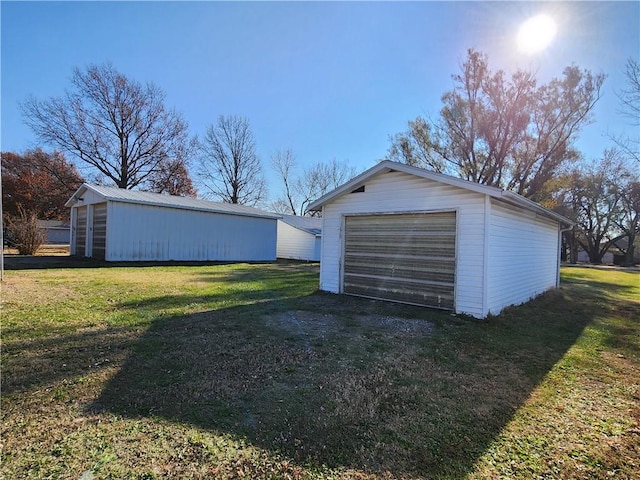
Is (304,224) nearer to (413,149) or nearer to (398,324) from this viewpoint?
(413,149)

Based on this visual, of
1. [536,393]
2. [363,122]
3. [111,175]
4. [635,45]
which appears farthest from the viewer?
[111,175]

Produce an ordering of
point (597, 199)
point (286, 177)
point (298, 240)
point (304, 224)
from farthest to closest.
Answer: point (286, 177) → point (597, 199) → point (304, 224) → point (298, 240)

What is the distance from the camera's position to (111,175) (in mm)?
27812

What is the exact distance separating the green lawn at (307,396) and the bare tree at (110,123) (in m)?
25.2

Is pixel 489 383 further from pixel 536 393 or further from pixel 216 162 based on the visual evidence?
pixel 216 162

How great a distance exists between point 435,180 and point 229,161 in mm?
32535

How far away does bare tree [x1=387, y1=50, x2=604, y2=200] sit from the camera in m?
20.6

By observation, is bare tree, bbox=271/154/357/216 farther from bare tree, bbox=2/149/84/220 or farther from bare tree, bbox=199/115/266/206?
bare tree, bbox=2/149/84/220

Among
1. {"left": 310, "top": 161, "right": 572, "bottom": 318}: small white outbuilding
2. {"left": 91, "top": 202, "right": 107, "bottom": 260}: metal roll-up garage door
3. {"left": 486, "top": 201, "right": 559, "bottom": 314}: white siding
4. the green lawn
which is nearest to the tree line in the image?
{"left": 486, "top": 201, "right": 559, "bottom": 314}: white siding

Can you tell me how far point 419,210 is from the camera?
24.6 ft

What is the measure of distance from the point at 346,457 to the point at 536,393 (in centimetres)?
238

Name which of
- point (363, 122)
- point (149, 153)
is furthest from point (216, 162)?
point (363, 122)

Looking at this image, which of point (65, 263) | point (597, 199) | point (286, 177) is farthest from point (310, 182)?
point (597, 199)

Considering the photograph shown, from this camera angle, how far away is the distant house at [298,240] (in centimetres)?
2506
